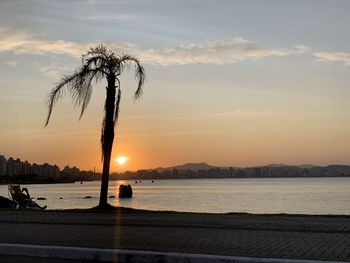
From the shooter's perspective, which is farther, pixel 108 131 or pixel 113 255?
pixel 108 131

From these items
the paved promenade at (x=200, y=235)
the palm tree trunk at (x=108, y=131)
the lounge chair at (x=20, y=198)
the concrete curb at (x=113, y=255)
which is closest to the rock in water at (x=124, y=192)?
the lounge chair at (x=20, y=198)

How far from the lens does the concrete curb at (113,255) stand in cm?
909

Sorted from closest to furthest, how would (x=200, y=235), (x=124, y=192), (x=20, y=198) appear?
(x=200, y=235)
(x=20, y=198)
(x=124, y=192)

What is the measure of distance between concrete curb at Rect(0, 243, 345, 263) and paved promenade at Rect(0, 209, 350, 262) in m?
0.56

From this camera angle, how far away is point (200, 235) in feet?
40.0

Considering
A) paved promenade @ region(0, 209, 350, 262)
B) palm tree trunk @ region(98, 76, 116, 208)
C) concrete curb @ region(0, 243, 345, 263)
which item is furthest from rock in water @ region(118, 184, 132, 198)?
concrete curb @ region(0, 243, 345, 263)

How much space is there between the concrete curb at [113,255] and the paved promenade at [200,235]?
0.56 meters

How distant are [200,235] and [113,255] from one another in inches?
117

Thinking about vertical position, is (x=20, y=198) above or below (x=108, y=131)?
below

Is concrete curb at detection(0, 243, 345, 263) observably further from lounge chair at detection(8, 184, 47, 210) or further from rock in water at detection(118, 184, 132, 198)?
rock in water at detection(118, 184, 132, 198)

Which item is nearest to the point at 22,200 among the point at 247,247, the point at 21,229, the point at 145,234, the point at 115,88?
the point at 115,88

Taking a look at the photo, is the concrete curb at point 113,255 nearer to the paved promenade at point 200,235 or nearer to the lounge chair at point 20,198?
the paved promenade at point 200,235

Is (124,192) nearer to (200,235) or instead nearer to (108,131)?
(108,131)

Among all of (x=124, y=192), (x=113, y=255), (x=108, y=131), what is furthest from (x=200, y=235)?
(x=124, y=192)
